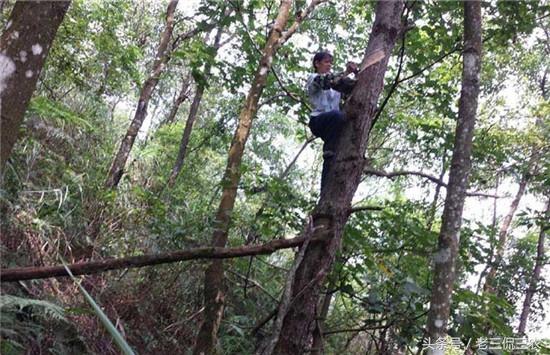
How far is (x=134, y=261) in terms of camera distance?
2.16m

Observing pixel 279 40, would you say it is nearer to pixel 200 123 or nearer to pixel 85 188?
pixel 85 188

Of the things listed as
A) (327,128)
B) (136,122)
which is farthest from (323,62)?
(136,122)

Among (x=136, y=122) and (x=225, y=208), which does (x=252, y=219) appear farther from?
(x=136, y=122)

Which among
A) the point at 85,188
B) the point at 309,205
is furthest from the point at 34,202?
the point at 309,205

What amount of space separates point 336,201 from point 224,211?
1794mm

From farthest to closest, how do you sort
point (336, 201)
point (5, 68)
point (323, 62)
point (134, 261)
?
point (323, 62) < point (336, 201) < point (134, 261) < point (5, 68)

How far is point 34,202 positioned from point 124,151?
191cm

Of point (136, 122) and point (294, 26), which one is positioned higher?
point (294, 26)

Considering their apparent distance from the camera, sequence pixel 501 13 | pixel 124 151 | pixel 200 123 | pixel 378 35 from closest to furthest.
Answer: pixel 378 35
pixel 501 13
pixel 124 151
pixel 200 123

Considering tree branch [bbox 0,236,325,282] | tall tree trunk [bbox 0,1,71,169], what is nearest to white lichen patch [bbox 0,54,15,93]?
tall tree trunk [bbox 0,1,71,169]

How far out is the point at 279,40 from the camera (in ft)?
14.7

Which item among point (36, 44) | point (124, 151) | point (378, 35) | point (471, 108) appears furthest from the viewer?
point (124, 151)

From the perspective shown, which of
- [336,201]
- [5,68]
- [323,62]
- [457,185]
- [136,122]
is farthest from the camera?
[136,122]

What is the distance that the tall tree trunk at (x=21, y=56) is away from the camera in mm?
1939
